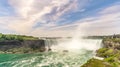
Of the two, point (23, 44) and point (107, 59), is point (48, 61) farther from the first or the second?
point (23, 44)

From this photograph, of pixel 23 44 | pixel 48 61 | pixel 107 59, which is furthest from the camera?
pixel 23 44

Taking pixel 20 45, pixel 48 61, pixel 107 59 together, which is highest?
pixel 20 45

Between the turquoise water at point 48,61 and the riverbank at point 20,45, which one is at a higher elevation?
the riverbank at point 20,45

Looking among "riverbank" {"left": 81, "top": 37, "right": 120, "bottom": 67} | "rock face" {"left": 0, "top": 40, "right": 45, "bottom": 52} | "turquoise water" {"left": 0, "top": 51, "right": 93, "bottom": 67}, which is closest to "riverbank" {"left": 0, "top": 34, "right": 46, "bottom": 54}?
"rock face" {"left": 0, "top": 40, "right": 45, "bottom": 52}

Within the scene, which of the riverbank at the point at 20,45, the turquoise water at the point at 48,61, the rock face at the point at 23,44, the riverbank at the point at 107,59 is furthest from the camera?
the rock face at the point at 23,44

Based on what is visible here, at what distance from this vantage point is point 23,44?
336 ft

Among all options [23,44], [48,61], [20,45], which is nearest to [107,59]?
[48,61]

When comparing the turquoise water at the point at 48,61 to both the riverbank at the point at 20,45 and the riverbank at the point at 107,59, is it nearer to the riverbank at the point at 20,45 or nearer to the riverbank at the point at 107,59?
the riverbank at the point at 107,59

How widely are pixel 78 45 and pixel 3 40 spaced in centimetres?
5022

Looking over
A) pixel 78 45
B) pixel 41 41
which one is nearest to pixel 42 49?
pixel 41 41

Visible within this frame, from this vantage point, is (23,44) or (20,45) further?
(23,44)

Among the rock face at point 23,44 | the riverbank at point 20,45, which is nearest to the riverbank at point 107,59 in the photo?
the rock face at point 23,44

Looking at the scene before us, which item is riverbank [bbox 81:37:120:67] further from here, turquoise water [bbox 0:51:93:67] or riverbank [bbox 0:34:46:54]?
riverbank [bbox 0:34:46:54]

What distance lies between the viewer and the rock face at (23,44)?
99.6 meters
